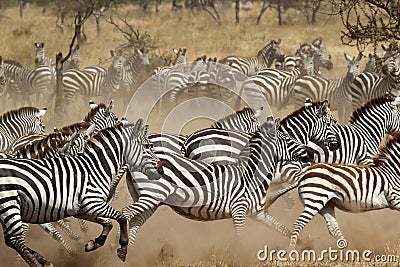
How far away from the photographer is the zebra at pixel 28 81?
1806 cm

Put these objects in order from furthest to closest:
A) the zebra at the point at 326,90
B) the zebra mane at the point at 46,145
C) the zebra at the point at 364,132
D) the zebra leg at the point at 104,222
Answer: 1. the zebra at the point at 326,90
2. the zebra at the point at 364,132
3. the zebra mane at the point at 46,145
4. the zebra leg at the point at 104,222

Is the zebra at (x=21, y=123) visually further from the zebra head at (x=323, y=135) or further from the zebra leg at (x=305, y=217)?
the zebra leg at (x=305, y=217)

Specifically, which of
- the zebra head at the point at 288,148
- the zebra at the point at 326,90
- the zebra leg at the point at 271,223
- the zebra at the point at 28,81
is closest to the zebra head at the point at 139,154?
the zebra leg at the point at 271,223

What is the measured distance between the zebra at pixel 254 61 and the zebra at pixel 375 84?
15.3 ft

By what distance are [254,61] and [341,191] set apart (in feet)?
43.4

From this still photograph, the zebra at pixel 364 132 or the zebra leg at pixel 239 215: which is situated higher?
the zebra at pixel 364 132

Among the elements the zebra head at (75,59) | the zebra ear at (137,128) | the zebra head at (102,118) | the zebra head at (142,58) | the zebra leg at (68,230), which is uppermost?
the zebra ear at (137,128)

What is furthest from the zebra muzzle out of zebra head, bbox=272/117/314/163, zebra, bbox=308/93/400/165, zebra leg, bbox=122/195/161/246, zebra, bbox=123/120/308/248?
zebra, bbox=308/93/400/165

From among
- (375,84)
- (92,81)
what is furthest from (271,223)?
(92,81)

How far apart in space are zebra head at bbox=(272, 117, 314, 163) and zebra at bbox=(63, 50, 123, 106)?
9674 mm

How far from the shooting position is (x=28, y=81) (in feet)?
59.5

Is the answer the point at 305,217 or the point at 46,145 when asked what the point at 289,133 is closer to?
the point at 305,217

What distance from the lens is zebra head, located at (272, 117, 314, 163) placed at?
28.1ft

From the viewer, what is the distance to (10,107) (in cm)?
1764
